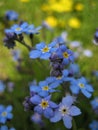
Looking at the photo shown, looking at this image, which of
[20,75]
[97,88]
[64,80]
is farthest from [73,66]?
[64,80]

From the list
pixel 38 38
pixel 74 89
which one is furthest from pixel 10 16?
pixel 74 89

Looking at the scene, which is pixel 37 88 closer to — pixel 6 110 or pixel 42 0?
pixel 6 110

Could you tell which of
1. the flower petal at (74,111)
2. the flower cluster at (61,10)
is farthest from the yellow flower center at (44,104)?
the flower cluster at (61,10)

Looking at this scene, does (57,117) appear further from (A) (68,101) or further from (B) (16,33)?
(B) (16,33)

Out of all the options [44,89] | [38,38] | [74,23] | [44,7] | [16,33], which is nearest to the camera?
[44,89]

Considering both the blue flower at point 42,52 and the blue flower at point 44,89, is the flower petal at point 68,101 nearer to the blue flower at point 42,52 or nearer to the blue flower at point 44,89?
the blue flower at point 44,89
